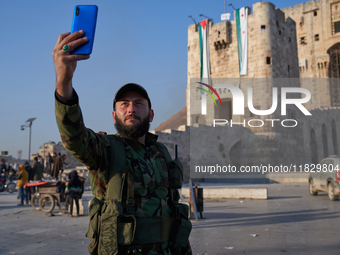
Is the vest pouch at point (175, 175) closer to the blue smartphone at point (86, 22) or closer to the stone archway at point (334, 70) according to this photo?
the blue smartphone at point (86, 22)

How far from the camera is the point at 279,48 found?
2738 cm

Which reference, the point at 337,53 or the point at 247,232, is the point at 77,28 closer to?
the point at 247,232

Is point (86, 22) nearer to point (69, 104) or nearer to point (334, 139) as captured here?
point (69, 104)

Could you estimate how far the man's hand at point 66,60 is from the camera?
5.20 feet

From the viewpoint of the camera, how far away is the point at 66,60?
5.19 feet

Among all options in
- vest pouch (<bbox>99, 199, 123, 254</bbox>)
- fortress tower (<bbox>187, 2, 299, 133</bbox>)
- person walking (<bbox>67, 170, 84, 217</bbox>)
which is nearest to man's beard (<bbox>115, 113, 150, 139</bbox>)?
vest pouch (<bbox>99, 199, 123, 254</bbox>)

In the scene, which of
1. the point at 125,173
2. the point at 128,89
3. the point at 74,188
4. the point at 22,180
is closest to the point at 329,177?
the point at 74,188

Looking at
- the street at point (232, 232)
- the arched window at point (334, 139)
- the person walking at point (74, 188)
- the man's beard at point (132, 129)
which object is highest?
the arched window at point (334, 139)

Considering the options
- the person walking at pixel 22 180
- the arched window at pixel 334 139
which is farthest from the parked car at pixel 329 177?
the arched window at pixel 334 139

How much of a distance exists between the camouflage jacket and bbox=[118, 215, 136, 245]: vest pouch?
79 mm

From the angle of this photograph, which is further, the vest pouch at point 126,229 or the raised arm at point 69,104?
the vest pouch at point 126,229

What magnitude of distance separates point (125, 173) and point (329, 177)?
1024cm

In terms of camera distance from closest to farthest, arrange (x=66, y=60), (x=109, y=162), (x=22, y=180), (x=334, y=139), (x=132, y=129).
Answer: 1. (x=66, y=60)
2. (x=109, y=162)
3. (x=132, y=129)
4. (x=22, y=180)
5. (x=334, y=139)

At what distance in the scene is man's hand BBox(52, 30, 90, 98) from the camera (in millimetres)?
1584
